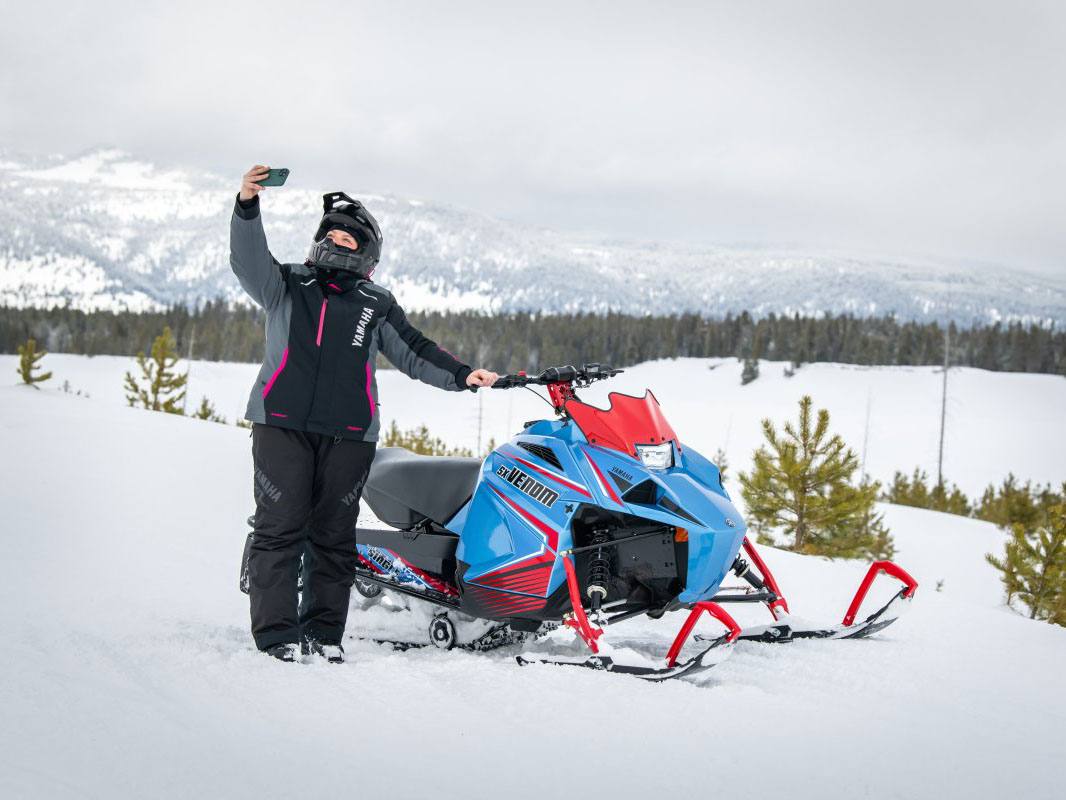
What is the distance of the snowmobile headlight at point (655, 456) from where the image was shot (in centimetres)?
352

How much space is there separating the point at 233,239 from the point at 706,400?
5486cm

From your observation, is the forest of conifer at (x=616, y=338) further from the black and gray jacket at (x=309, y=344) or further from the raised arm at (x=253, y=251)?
the raised arm at (x=253, y=251)

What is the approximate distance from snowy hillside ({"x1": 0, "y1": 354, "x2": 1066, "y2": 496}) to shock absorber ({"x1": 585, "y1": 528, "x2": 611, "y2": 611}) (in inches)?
1211

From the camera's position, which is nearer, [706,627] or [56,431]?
[706,627]

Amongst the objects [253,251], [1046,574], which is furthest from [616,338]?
[253,251]

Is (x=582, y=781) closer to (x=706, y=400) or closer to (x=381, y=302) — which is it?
(x=381, y=302)

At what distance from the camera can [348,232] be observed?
145 inches

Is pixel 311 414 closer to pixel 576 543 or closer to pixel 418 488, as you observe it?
pixel 418 488

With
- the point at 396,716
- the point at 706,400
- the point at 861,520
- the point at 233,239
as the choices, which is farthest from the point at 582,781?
the point at 706,400

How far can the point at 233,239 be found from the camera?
330 centimetres

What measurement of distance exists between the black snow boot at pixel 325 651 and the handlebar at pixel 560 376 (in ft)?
4.36

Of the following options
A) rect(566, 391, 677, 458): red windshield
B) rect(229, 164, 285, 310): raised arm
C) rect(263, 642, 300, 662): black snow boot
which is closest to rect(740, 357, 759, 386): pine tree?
rect(566, 391, 677, 458): red windshield

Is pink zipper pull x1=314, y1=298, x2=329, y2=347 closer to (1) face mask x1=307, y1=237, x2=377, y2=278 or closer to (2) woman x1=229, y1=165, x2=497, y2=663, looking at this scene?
(2) woman x1=229, y1=165, x2=497, y2=663

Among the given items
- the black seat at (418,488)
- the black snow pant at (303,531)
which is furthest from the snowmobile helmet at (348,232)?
the black seat at (418,488)
